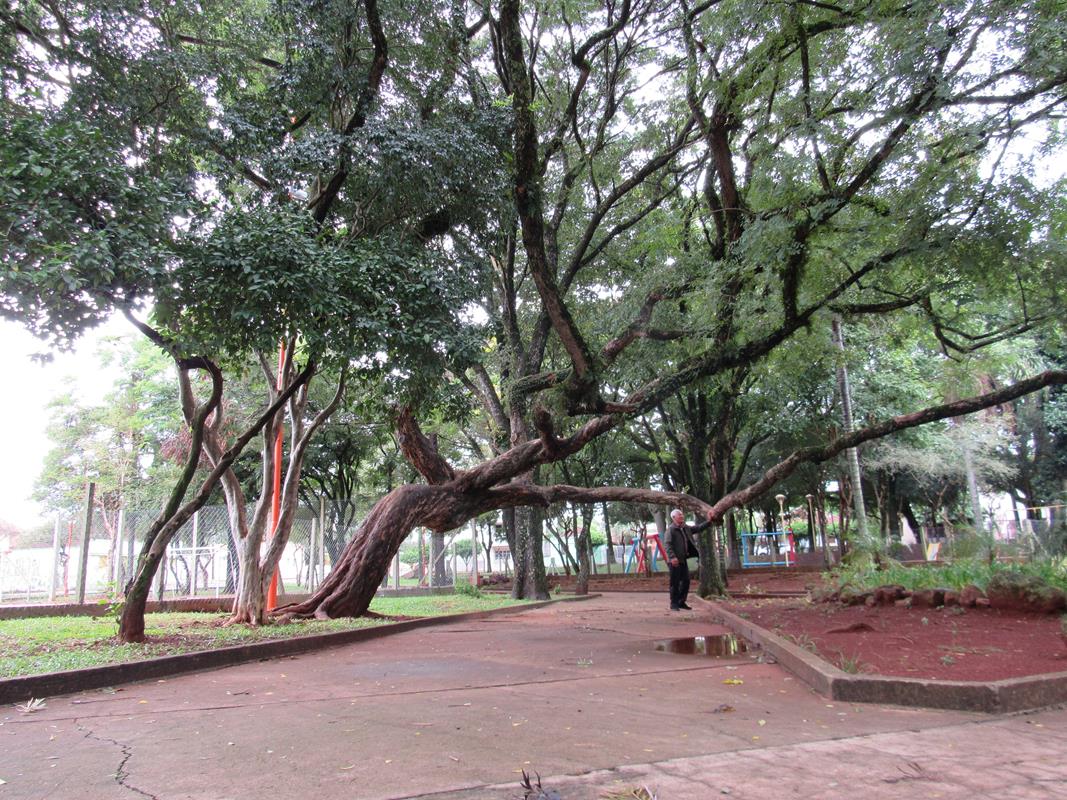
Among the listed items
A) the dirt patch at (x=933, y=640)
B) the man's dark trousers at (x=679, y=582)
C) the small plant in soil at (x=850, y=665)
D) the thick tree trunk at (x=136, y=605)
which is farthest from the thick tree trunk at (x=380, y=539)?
the small plant in soil at (x=850, y=665)

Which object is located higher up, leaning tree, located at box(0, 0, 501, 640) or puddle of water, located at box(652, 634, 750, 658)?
leaning tree, located at box(0, 0, 501, 640)

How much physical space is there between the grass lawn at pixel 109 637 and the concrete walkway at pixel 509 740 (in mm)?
890

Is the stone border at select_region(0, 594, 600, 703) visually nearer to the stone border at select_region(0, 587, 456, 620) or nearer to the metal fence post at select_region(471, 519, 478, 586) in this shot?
the stone border at select_region(0, 587, 456, 620)

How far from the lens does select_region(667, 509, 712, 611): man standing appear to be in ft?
40.3

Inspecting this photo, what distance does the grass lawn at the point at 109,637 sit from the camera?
22.0 ft

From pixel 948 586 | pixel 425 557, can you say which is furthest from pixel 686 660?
pixel 425 557

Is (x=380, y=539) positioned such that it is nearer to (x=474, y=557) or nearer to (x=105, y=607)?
(x=105, y=607)

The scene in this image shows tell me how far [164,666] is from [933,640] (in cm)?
747

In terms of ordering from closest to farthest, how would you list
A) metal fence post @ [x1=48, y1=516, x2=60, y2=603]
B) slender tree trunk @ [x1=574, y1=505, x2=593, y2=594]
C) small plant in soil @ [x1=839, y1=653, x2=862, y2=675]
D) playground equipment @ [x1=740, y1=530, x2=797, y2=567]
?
small plant in soil @ [x1=839, y1=653, x2=862, y2=675]
metal fence post @ [x1=48, y1=516, x2=60, y2=603]
slender tree trunk @ [x1=574, y1=505, x2=593, y2=594]
playground equipment @ [x1=740, y1=530, x2=797, y2=567]

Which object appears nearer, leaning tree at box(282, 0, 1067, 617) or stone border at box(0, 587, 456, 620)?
leaning tree at box(282, 0, 1067, 617)

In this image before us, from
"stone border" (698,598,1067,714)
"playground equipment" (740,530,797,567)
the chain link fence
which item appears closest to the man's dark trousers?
the chain link fence

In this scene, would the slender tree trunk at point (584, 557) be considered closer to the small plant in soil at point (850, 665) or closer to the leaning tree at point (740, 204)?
the leaning tree at point (740, 204)

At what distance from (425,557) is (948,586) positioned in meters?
14.8

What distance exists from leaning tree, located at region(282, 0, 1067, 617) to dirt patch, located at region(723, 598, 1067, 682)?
8.43ft
